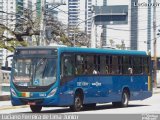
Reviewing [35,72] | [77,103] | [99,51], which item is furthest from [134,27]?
[35,72]

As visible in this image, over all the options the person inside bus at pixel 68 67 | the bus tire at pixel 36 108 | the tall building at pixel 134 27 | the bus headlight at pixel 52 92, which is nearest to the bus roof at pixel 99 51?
the person inside bus at pixel 68 67

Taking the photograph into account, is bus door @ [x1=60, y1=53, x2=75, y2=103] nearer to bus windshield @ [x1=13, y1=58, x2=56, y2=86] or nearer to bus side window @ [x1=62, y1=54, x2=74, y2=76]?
bus side window @ [x1=62, y1=54, x2=74, y2=76]

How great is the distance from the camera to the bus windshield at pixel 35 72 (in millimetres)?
23984

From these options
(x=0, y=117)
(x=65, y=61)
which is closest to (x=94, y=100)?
(x=65, y=61)

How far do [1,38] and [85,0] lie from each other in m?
25.7

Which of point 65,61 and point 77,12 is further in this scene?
point 77,12

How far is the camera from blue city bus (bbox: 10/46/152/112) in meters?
24.0

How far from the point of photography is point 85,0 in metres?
77.4

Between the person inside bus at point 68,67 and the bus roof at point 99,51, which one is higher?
the bus roof at point 99,51

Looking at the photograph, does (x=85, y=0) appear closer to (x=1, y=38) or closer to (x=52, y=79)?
(x=1, y=38)

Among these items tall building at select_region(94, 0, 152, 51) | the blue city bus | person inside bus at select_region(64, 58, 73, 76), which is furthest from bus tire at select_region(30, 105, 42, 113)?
tall building at select_region(94, 0, 152, 51)

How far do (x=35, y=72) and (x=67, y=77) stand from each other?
4.49 feet

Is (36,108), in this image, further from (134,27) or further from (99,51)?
(134,27)

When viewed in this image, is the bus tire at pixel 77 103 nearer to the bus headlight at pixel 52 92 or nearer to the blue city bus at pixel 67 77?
the blue city bus at pixel 67 77
